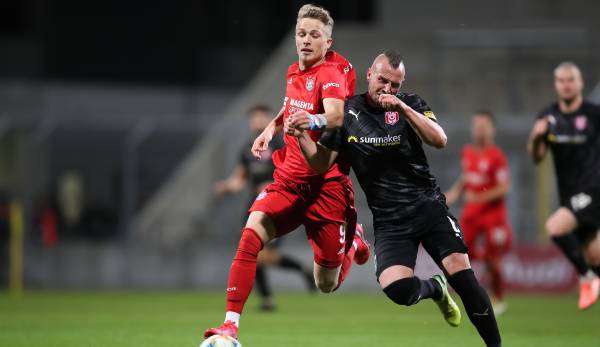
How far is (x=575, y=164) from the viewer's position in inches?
421

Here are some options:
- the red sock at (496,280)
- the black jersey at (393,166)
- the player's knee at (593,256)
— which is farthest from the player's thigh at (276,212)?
the red sock at (496,280)

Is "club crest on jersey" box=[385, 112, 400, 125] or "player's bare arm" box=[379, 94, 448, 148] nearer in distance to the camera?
"player's bare arm" box=[379, 94, 448, 148]

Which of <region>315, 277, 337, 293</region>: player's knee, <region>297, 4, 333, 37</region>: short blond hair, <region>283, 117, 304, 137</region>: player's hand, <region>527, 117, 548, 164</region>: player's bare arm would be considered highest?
<region>297, 4, 333, 37</region>: short blond hair

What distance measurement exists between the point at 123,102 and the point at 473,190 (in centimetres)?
1846

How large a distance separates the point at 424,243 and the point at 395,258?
24 centimetres

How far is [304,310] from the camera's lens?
13.5 meters

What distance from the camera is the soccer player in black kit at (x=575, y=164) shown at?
10562 mm

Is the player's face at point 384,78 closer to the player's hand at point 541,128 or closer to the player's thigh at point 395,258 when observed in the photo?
the player's thigh at point 395,258

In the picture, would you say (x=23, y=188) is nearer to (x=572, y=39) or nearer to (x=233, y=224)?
(x=233, y=224)

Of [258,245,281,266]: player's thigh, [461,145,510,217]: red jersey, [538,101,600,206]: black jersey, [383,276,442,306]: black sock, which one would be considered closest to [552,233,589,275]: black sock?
[538,101,600,206]: black jersey

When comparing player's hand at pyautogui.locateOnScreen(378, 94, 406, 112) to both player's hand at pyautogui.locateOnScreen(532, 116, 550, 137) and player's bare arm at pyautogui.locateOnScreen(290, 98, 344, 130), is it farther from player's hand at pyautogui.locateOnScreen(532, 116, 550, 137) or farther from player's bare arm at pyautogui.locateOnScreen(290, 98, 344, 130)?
player's hand at pyautogui.locateOnScreen(532, 116, 550, 137)

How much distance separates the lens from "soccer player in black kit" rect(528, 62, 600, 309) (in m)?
10.6

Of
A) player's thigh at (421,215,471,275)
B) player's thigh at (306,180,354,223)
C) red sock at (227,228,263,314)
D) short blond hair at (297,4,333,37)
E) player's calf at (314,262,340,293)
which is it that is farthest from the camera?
player's calf at (314,262,340,293)

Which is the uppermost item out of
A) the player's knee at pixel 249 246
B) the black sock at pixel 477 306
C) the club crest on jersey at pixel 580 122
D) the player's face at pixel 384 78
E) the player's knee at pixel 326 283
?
the player's face at pixel 384 78
